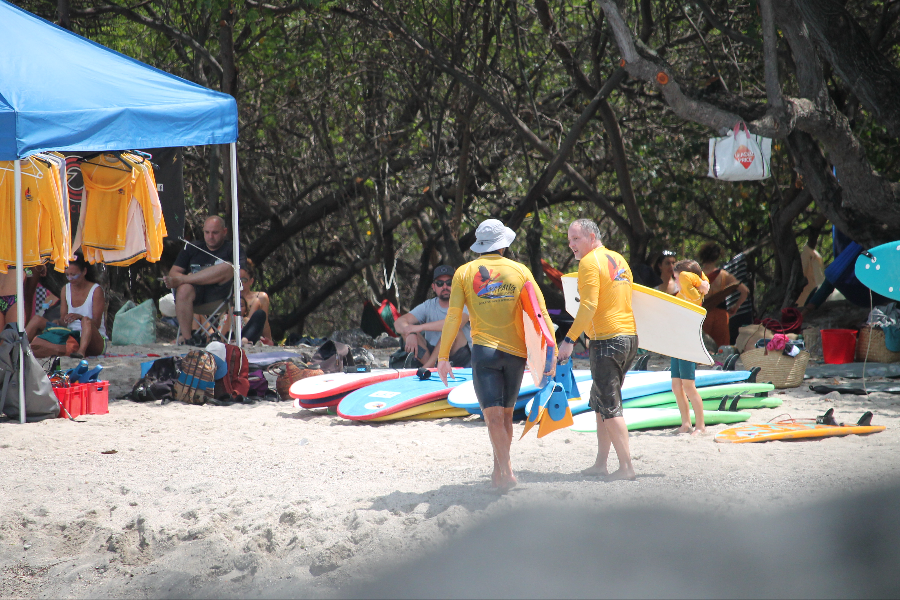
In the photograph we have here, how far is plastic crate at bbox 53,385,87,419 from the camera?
5802mm

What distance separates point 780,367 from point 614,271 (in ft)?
11.6

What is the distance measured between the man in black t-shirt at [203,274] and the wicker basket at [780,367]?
5424mm

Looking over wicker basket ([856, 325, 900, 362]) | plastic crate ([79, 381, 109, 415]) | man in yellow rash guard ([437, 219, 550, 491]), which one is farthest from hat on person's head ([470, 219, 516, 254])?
wicker basket ([856, 325, 900, 362])

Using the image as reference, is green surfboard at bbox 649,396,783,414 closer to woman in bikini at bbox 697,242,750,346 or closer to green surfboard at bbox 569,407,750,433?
green surfboard at bbox 569,407,750,433

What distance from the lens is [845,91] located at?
9.40m

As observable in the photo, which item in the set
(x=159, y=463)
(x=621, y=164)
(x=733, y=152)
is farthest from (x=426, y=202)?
(x=159, y=463)

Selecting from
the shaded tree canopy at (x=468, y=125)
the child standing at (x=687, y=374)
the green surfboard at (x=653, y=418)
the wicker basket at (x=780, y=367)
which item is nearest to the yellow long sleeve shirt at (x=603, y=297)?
the child standing at (x=687, y=374)

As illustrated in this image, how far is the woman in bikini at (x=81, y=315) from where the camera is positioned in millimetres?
7625

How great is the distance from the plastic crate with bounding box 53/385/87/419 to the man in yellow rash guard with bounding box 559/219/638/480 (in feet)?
12.8

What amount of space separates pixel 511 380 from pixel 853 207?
511cm

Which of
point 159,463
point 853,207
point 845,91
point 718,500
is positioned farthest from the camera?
point 845,91

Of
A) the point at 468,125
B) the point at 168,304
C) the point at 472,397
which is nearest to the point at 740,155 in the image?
the point at 472,397

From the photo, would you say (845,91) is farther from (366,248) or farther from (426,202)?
(366,248)

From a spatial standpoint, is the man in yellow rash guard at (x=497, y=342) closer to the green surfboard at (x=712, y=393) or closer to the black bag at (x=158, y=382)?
the green surfboard at (x=712, y=393)
